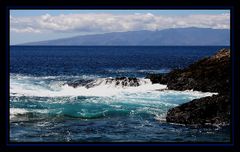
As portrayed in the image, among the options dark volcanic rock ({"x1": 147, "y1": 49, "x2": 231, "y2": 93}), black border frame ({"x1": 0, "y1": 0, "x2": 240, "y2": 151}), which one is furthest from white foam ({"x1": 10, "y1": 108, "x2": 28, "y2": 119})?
dark volcanic rock ({"x1": 147, "y1": 49, "x2": 231, "y2": 93})

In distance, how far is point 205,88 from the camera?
1119 centimetres

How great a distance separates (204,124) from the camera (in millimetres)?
8312

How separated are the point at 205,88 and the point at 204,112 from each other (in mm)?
2869

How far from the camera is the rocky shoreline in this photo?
8031mm

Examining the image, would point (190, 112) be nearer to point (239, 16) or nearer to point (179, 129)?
point (179, 129)

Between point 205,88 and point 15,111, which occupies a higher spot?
point 205,88

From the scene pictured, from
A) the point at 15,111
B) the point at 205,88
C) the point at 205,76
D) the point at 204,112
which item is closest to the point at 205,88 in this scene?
the point at 205,88

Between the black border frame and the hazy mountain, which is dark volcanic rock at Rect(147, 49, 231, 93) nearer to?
the black border frame

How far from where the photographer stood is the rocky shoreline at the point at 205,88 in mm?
8031

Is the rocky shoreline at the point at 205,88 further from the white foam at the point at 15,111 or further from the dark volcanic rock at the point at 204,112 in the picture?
the white foam at the point at 15,111

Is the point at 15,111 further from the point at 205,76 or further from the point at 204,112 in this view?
the point at 205,76

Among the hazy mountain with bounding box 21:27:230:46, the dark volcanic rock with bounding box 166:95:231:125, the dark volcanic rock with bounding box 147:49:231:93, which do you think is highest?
the hazy mountain with bounding box 21:27:230:46
